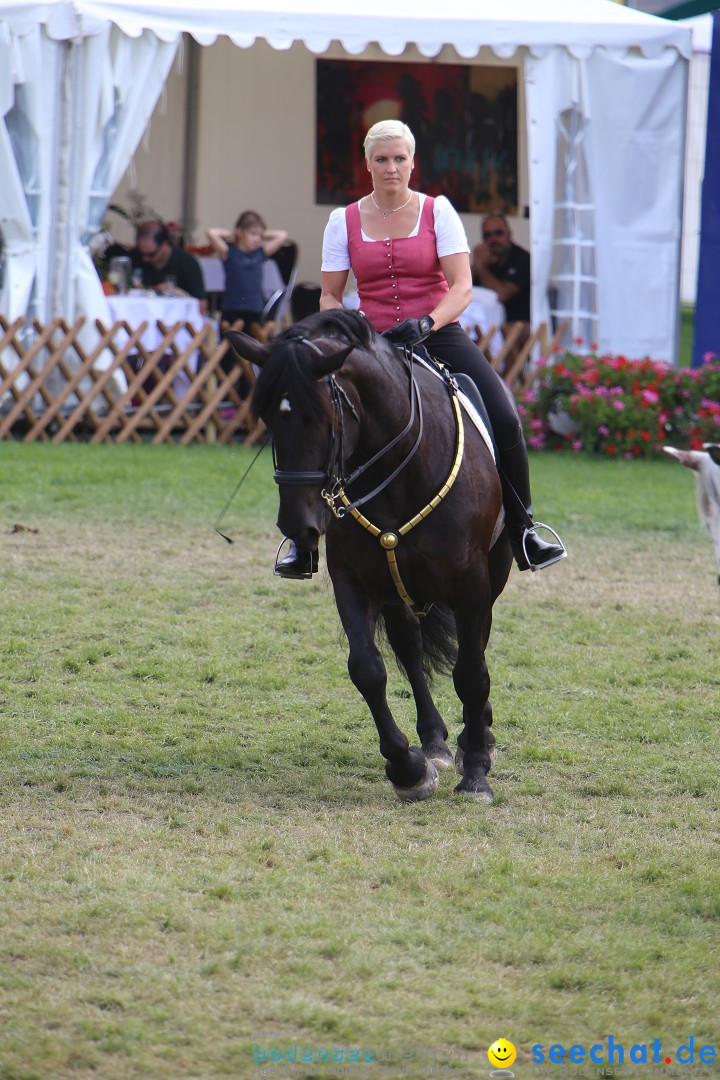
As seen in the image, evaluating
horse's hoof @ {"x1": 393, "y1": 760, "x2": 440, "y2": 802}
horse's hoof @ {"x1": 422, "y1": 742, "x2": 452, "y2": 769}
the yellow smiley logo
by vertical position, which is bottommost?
horse's hoof @ {"x1": 422, "y1": 742, "x2": 452, "y2": 769}

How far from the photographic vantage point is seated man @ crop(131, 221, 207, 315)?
14344 mm

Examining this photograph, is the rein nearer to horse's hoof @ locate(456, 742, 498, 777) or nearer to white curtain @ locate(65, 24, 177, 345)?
horse's hoof @ locate(456, 742, 498, 777)

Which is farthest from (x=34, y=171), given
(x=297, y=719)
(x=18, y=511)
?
(x=297, y=719)

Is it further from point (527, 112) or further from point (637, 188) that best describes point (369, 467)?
point (637, 188)

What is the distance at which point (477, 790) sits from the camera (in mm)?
5148

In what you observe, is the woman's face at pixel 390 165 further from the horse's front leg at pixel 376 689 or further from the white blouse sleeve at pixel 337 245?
the horse's front leg at pixel 376 689

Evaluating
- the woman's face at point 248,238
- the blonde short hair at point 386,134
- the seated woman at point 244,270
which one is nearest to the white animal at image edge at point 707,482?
the blonde short hair at point 386,134

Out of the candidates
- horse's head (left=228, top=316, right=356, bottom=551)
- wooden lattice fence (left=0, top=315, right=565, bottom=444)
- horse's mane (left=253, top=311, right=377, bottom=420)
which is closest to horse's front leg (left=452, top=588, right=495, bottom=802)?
horse's head (left=228, top=316, right=356, bottom=551)

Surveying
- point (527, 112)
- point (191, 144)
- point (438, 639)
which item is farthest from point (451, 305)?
point (191, 144)

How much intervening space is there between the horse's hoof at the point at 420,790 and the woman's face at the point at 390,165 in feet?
7.00

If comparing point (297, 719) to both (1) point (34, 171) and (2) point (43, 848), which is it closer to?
(2) point (43, 848)

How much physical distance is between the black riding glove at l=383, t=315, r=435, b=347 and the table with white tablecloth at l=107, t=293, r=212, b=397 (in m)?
8.32

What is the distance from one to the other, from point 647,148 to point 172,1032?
1229 centimetres

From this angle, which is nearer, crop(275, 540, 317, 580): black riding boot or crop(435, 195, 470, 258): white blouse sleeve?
crop(275, 540, 317, 580): black riding boot
